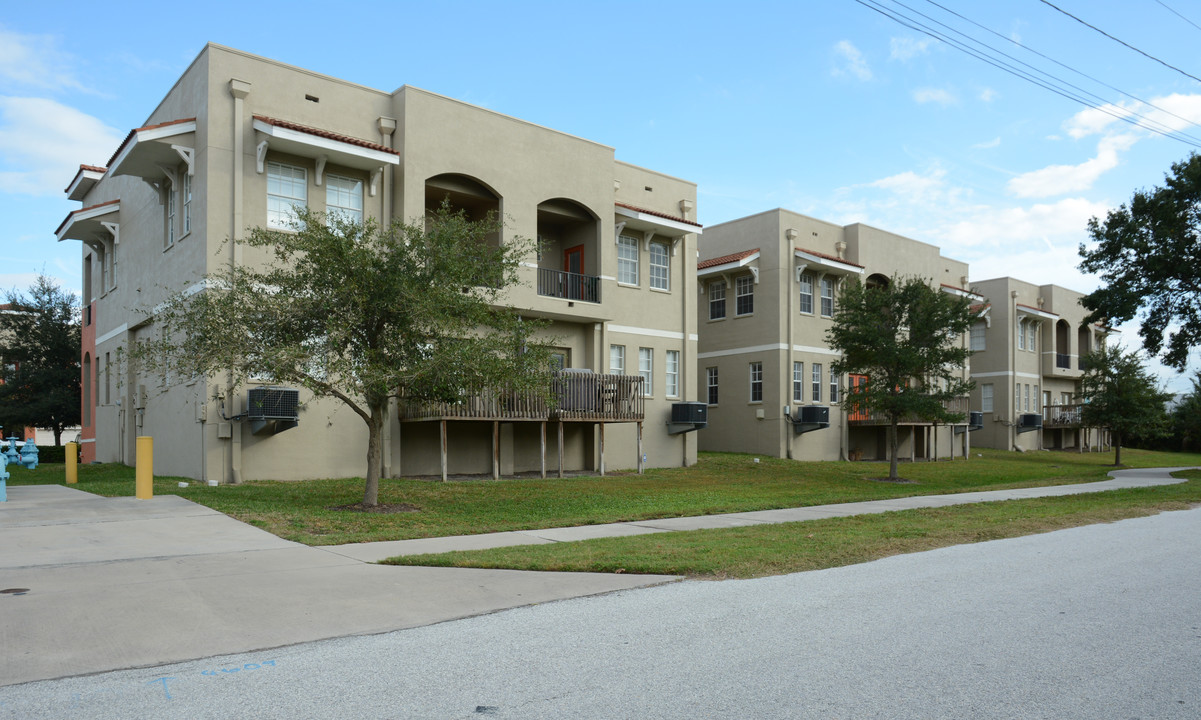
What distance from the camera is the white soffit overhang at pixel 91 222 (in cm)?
2478

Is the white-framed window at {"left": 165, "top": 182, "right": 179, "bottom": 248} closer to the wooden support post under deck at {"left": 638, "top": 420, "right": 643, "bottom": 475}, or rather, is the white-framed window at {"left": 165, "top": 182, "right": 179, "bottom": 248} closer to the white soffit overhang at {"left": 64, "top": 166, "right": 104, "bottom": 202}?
the white soffit overhang at {"left": 64, "top": 166, "right": 104, "bottom": 202}

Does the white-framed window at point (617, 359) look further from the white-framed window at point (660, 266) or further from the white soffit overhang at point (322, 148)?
the white soffit overhang at point (322, 148)

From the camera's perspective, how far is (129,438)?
942 inches

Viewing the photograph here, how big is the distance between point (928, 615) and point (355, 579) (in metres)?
5.22

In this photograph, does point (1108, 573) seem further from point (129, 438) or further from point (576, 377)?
point (129, 438)

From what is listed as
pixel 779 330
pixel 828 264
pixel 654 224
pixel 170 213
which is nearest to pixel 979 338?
pixel 828 264

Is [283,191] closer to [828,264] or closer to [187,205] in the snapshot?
[187,205]

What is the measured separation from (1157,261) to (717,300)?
1586cm

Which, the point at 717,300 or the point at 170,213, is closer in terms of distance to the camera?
the point at 170,213

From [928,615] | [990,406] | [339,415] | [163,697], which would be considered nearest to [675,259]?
[339,415]

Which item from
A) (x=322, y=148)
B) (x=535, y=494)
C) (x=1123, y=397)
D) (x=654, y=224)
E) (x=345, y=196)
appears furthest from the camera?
(x=1123, y=397)

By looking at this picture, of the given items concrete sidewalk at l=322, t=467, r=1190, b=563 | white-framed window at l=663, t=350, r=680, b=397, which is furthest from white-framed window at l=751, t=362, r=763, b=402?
concrete sidewalk at l=322, t=467, r=1190, b=563

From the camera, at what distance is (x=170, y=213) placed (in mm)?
21297

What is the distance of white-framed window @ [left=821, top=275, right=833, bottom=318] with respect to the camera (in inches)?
1312
